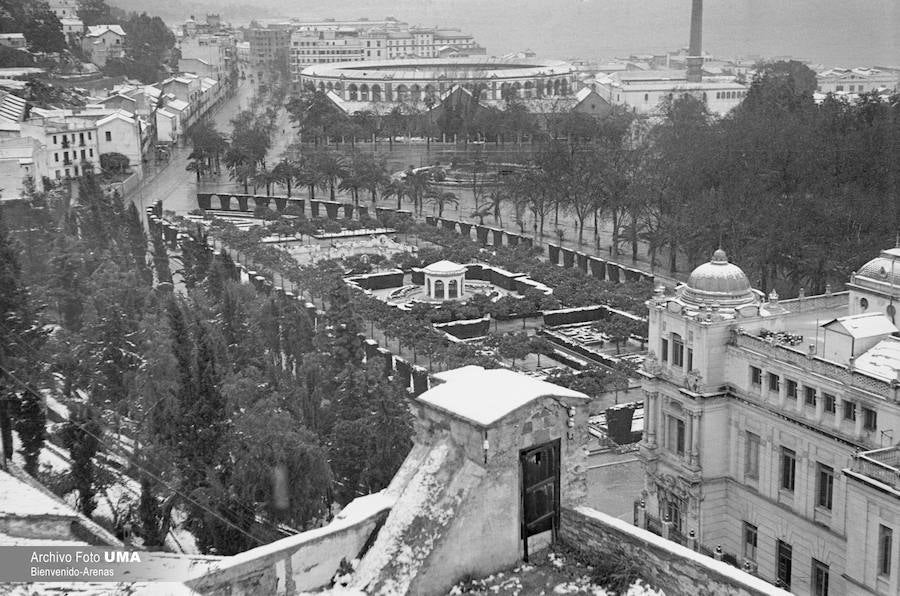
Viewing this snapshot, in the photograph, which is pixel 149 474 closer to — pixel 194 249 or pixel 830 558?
pixel 830 558

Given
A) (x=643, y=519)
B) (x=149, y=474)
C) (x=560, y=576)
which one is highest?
(x=560, y=576)

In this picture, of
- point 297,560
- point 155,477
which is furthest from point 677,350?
point 297,560

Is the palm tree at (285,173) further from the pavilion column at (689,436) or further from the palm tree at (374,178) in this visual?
the pavilion column at (689,436)

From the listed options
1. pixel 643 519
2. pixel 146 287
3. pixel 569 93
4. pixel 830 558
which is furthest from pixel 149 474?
pixel 569 93

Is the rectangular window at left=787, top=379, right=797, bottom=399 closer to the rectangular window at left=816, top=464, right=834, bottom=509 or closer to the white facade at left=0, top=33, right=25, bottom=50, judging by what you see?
the rectangular window at left=816, top=464, right=834, bottom=509

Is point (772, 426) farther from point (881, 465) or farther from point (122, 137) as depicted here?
point (122, 137)

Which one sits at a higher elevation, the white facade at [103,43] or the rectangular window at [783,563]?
the white facade at [103,43]

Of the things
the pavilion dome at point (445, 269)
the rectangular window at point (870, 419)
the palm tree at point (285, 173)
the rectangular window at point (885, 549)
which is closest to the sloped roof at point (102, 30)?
the palm tree at point (285, 173)
